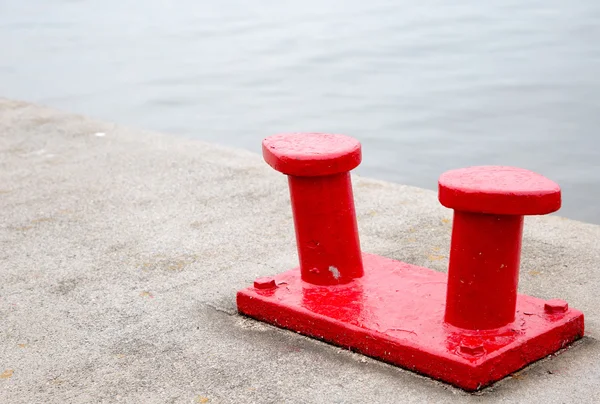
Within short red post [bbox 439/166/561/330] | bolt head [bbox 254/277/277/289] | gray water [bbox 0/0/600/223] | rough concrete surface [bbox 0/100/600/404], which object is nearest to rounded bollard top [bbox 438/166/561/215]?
short red post [bbox 439/166/561/330]

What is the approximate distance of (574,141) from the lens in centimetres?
692

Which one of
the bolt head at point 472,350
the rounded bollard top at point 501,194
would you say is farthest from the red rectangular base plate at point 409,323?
the rounded bollard top at point 501,194

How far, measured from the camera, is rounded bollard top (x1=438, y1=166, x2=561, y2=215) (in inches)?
101

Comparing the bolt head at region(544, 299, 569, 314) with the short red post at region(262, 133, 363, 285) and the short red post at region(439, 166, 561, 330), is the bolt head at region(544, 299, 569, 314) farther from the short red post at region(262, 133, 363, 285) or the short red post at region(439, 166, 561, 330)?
the short red post at region(262, 133, 363, 285)

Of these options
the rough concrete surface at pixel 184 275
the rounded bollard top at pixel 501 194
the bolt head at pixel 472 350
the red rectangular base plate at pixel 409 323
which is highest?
the rounded bollard top at pixel 501 194

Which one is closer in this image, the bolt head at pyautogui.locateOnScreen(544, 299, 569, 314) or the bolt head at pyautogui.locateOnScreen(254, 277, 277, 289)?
the bolt head at pyautogui.locateOnScreen(544, 299, 569, 314)

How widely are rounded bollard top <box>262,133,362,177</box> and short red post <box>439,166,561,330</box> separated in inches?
15.9

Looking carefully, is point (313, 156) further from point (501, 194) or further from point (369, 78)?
point (369, 78)

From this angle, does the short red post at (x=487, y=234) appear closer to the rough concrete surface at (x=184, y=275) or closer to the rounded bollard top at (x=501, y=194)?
the rounded bollard top at (x=501, y=194)

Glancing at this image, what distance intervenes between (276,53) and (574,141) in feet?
16.6

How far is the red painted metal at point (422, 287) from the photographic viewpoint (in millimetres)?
2633

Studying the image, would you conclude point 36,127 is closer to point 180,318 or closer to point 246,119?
point 246,119

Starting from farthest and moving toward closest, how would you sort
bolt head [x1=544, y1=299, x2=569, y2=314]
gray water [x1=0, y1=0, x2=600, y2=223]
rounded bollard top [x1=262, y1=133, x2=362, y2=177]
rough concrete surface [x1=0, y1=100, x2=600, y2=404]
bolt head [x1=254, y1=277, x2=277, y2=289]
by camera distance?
gray water [x1=0, y1=0, x2=600, y2=223] < bolt head [x1=254, y1=277, x2=277, y2=289] < rounded bollard top [x1=262, y1=133, x2=362, y2=177] < bolt head [x1=544, y1=299, x2=569, y2=314] < rough concrete surface [x1=0, y1=100, x2=600, y2=404]

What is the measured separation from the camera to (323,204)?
3113 millimetres
